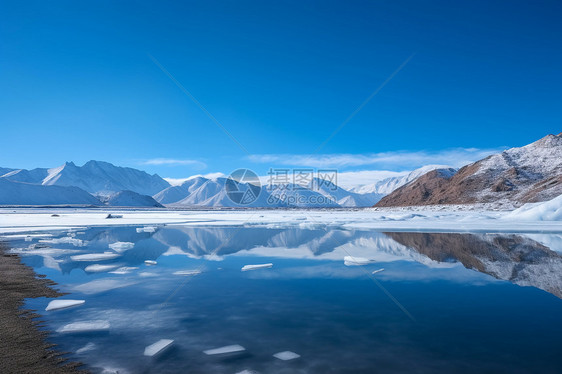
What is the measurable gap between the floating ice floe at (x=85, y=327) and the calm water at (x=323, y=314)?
16cm

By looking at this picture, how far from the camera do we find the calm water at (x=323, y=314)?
430cm

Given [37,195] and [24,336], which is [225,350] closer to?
[24,336]

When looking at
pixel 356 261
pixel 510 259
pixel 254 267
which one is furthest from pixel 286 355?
pixel 510 259

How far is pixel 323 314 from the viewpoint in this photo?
20.5 feet

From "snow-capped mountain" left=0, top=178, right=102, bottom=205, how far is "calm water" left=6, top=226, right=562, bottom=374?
178m

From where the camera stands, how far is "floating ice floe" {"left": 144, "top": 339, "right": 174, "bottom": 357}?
454cm

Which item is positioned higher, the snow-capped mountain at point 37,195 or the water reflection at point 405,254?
the snow-capped mountain at point 37,195

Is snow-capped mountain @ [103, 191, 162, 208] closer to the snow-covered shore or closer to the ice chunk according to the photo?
the snow-covered shore

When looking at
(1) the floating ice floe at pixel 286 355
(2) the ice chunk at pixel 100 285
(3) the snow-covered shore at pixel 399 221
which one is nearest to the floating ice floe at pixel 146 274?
(2) the ice chunk at pixel 100 285

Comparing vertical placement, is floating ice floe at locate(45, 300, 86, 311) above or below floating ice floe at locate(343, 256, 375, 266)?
below

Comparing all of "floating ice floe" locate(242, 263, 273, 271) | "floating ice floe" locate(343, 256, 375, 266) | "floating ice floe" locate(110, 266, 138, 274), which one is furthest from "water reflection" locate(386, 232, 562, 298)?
"floating ice floe" locate(110, 266, 138, 274)

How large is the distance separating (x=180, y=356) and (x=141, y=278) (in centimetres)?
555

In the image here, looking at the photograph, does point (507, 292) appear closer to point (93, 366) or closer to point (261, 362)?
point (261, 362)

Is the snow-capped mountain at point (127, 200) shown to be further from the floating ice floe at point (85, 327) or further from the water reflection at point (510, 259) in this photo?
the floating ice floe at point (85, 327)
